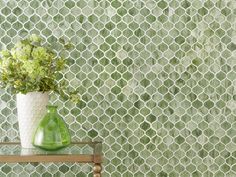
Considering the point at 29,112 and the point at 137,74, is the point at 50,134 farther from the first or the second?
the point at 137,74

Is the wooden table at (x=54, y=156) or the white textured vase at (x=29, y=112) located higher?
the white textured vase at (x=29, y=112)

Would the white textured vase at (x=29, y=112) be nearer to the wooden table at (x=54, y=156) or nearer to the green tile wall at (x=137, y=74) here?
the wooden table at (x=54, y=156)

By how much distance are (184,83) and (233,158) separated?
15.3 inches

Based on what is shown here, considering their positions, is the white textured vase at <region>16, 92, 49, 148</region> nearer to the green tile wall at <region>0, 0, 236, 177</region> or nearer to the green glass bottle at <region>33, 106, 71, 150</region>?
the green glass bottle at <region>33, 106, 71, 150</region>

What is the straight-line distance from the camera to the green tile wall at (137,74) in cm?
219

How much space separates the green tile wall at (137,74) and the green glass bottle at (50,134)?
0.31 meters

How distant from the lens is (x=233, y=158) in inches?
87.4

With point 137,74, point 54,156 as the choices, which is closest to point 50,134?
point 54,156

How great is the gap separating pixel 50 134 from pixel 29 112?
0.13 metres

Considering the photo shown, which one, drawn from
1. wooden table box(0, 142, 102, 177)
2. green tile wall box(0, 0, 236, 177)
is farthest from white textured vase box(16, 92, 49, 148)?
green tile wall box(0, 0, 236, 177)

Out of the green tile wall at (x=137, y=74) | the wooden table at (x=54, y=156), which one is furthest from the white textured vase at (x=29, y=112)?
the green tile wall at (x=137, y=74)

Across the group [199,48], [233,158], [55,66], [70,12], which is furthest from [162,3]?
[233,158]

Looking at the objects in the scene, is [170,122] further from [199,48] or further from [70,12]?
[70,12]

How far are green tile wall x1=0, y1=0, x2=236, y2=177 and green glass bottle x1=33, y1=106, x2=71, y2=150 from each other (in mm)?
311
